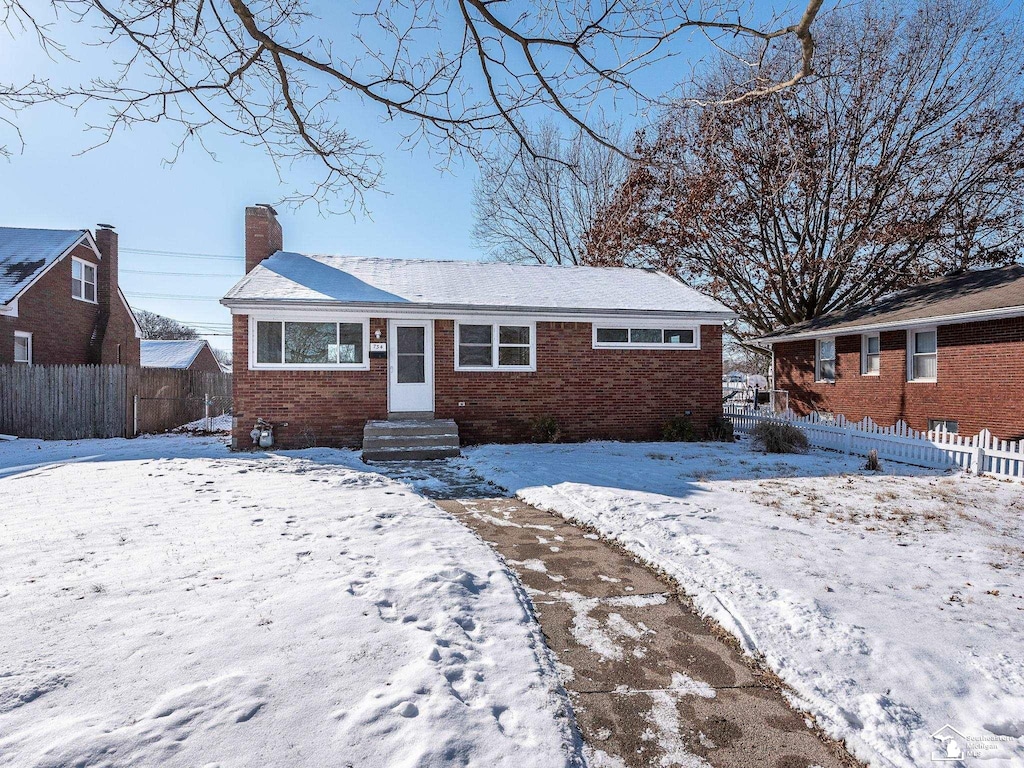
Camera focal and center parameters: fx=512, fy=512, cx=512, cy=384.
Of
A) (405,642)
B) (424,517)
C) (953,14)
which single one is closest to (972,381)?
(953,14)

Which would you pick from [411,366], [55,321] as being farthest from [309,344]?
[55,321]

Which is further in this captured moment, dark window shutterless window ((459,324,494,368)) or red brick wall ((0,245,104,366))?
red brick wall ((0,245,104,366))

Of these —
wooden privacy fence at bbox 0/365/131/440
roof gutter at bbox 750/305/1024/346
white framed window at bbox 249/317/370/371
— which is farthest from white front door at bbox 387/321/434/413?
roof gutter at bbox 750/305/1024/346

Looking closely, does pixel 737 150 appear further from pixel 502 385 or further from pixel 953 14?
pixel 502 385

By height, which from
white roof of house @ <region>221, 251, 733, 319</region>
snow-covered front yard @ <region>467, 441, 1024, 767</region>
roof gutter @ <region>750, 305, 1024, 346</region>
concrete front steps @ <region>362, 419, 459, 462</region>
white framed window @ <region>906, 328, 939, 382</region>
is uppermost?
white roof of house @ <region>221, 251, 733, 319</region>

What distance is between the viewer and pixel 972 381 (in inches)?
464

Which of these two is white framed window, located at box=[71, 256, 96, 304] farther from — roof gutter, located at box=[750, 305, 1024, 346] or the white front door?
roof gutter, located at box=[750, 305, 1024, 346]

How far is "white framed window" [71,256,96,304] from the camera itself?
706 inches

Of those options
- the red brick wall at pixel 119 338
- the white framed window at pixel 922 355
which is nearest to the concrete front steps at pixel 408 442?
the white framed window at pixel 922 355

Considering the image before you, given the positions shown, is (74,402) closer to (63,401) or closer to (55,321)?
(63,401)

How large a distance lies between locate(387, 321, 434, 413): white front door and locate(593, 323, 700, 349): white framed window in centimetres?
402

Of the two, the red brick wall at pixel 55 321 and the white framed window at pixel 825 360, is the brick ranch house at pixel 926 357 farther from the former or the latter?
the red brick wall at pixel 55 321

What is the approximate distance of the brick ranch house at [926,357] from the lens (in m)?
11.1

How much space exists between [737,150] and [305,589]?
63.0 feet
